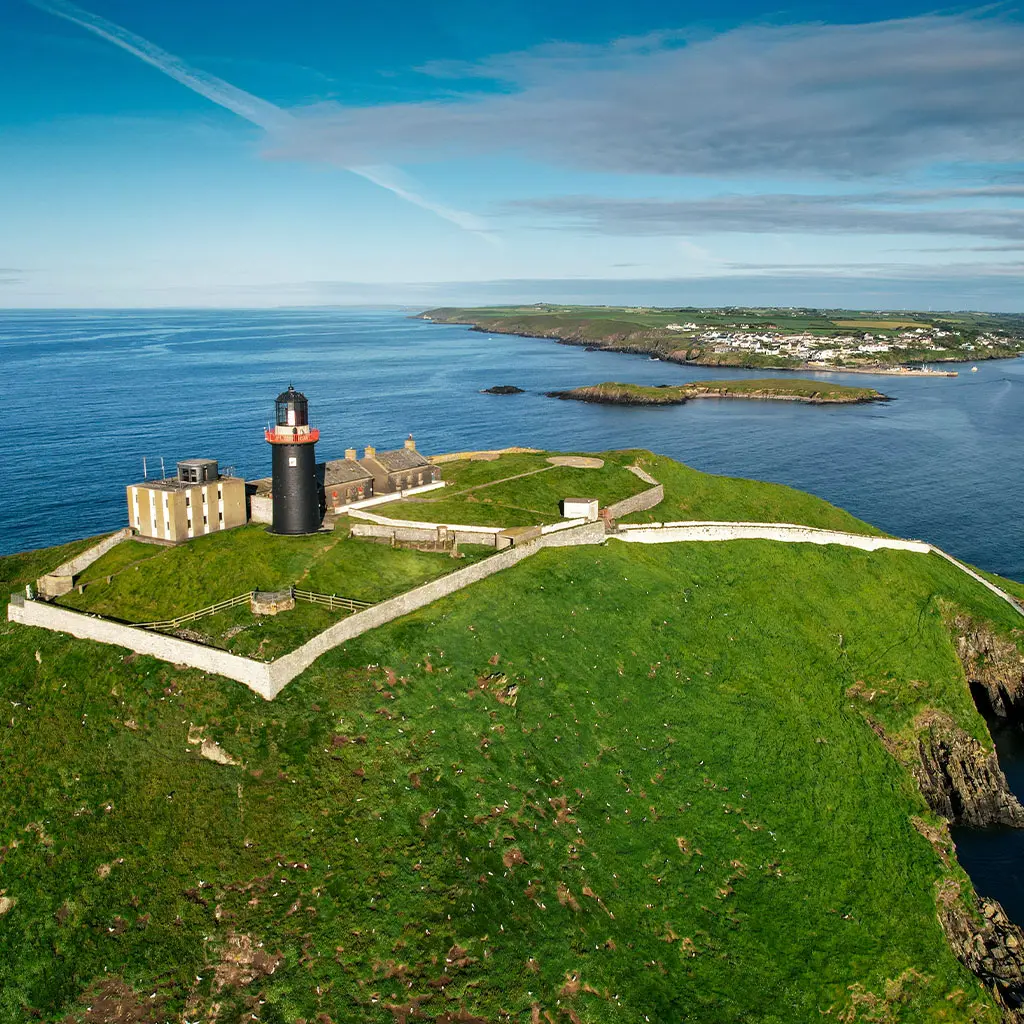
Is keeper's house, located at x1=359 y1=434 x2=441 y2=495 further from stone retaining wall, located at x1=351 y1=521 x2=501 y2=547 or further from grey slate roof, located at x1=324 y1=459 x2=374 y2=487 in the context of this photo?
stone retaining wall, located at x1=351 y1=521 x2=501 y2=547

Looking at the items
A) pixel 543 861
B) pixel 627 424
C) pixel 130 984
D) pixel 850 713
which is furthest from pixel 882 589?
pixel 627 424

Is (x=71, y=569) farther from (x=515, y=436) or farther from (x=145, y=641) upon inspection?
(x=515, y=436)

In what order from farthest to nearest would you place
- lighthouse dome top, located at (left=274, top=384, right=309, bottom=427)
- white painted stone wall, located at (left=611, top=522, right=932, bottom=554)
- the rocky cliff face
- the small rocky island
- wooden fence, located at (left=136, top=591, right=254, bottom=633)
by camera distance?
1. the small rocky island
2. white painted stone wall, located at (left=611, top=522, right=932, bottom=554)
3. the rocky cliff face
4. lighthouse dome top, located at (left=274, top=384, right=309, bottom=427)
5. wooden fence, located at (left=136, top=591, right=254, bottom=633)

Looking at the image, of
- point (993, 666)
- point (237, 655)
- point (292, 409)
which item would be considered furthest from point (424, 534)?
point (993, 666)

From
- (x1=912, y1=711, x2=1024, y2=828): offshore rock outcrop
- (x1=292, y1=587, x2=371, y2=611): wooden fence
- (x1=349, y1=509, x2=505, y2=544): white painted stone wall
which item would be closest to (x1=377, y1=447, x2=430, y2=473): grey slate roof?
(x1=349, y1=509, x2=505, y2=544): white painted stone wall

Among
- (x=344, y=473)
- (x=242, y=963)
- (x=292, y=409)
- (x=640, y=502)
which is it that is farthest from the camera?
(x=640, y=502)

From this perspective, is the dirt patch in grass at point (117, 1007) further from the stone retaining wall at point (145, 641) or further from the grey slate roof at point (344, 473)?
the grey slate roof at point (344, 473)

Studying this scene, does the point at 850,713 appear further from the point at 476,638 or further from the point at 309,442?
the point at 309,442
